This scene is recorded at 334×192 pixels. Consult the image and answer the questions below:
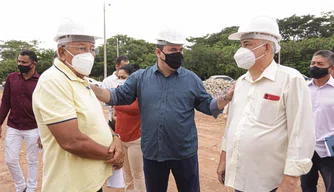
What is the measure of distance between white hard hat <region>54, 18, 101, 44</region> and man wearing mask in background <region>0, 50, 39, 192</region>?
2.25 metres

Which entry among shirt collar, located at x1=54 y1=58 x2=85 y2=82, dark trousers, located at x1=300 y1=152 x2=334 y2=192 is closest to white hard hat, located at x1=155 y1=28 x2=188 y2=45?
shirt collar, located at x1=54 y1=58 x2=85 y2=82

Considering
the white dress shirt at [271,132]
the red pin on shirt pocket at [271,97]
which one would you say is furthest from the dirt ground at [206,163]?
the red pin on shirt pocket at [271,97]

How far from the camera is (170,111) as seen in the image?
2.55 metres

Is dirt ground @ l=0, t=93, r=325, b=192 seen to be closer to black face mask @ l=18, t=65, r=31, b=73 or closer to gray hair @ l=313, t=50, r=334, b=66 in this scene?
black face mask @ l=18, t=65, r=31, b=73

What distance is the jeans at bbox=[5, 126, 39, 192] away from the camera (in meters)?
3.78

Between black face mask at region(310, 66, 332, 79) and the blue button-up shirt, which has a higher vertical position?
black face mask at region(310, 66, 332, 79)

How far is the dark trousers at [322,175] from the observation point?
111 inches

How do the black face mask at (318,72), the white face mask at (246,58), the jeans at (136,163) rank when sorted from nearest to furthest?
1. the white face mask at (246,58)
2. the black face mask at (318,72)
3. the jeans at (136,163)

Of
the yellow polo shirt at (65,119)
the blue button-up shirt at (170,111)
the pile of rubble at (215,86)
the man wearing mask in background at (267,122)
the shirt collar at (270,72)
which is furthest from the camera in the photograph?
the pile of rubble at (215,86)

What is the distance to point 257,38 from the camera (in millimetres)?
2045

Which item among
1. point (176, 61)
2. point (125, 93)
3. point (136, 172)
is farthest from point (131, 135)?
point (176, 61)

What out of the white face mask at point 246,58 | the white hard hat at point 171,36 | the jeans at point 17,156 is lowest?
the jeans at point 17,156

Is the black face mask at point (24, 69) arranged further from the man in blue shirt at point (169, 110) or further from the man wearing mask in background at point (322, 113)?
the man wearing mask in background at point (322, 113)

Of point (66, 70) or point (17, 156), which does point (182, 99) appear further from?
point (17, 156)
